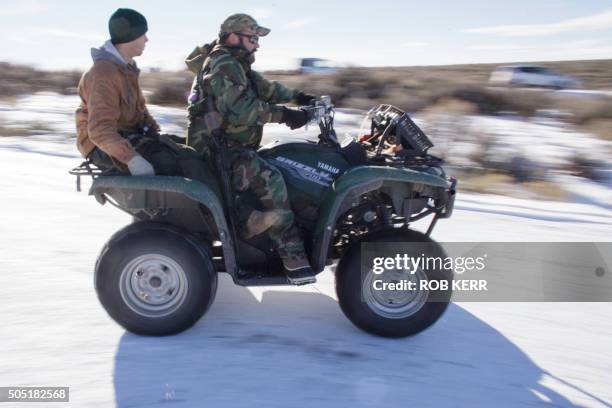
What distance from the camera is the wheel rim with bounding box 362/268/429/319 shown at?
4.30 meters

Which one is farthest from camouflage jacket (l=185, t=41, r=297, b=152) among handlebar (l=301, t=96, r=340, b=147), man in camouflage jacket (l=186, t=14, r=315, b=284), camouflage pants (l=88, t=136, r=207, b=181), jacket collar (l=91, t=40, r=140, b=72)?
jacket collar (l=91, t=40, r=140, b=72)

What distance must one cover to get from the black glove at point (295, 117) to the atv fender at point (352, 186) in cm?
50

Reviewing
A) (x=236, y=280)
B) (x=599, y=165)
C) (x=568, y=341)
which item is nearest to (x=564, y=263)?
(x=568, y=341)

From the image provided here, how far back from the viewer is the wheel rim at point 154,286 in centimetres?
414

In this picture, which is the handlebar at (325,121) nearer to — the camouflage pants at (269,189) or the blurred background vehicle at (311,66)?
the camouflage pants at (269,189)

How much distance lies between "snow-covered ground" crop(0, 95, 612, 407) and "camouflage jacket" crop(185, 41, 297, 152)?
1.32 m

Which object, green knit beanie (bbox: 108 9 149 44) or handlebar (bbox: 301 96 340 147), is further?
handlebar (bbox: 301 96 340 147)

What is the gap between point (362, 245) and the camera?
168 inches

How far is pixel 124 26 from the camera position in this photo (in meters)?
4.16

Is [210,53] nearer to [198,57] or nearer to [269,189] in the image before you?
[198,57]

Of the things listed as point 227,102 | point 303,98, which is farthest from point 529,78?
point 227,102

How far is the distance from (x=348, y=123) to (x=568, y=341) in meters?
10.9

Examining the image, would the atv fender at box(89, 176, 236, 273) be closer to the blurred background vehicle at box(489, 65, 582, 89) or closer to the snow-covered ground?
the snow-covered ground

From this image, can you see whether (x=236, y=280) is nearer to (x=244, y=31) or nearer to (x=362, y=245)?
(x=362, y=245)
